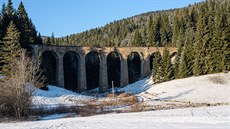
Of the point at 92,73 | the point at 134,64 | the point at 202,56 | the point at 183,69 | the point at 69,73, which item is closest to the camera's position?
the point at 202,56

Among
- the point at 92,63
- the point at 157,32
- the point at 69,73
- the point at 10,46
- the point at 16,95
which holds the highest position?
the point at 157,32

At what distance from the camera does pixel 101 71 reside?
83812 mm

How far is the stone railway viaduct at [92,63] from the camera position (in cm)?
7648

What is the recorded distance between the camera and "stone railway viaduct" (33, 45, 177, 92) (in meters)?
76.5

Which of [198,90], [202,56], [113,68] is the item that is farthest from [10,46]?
[113,68]

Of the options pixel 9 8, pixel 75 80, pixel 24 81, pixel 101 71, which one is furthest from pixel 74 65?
pixel 24 81

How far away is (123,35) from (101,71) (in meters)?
60.1

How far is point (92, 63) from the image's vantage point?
102625mm

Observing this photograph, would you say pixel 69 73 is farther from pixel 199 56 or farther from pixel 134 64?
pixel 199 56

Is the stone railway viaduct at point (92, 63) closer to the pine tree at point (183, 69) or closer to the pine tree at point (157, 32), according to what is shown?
the pine tree at point (157, 32)

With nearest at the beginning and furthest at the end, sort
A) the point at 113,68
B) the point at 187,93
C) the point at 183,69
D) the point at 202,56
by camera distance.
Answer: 1. the point at 187,93
2. the point at 202,56
3. the point at 183,69
4. the point at 113,68

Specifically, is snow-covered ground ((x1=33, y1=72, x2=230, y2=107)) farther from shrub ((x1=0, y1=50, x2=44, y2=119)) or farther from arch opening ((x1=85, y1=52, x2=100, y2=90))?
arch opening ((x1=85, y1=52, x2=100, y2=90))

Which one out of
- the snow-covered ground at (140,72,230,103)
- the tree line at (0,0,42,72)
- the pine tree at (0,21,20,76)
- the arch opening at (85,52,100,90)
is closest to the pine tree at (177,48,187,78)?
the snow-covered ground at (140,72,230,103)

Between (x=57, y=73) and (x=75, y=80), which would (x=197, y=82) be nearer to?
(x=57, y=73)
